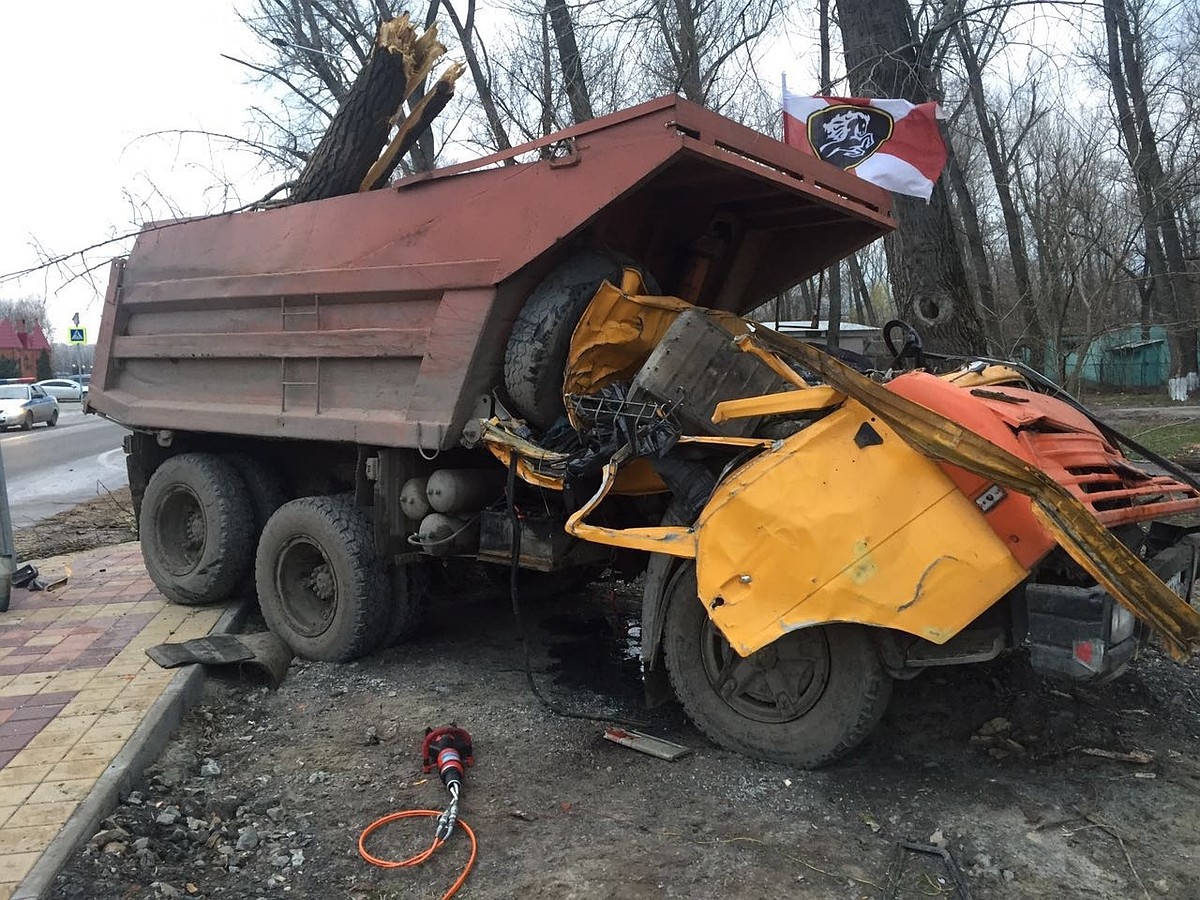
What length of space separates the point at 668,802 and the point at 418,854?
2.97ft

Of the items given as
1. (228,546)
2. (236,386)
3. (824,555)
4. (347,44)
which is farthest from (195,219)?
(347,44)

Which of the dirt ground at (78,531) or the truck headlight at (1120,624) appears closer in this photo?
the truck headlight at (1120,624)

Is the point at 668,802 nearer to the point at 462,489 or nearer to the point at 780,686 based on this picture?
the point at 780,686

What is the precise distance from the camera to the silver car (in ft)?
87.7

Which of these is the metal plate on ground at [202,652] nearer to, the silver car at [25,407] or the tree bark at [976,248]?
the tree bark at [976,248]

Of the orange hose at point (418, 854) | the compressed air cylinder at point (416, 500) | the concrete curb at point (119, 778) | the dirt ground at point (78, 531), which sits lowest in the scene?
the dirt ground at point (78, 531)

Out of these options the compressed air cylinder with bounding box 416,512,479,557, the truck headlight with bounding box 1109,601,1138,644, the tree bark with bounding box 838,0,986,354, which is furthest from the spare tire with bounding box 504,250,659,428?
the tree bark with bounding box 838,0,986,354

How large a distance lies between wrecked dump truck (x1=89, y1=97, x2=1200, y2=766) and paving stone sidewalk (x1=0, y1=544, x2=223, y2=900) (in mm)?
500

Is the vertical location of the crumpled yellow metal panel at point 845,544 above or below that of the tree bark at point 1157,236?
below

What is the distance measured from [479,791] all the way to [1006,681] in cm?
240

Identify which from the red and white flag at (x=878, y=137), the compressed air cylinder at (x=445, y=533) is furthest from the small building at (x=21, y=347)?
the compressed air cylinder at (x=445, y=533)

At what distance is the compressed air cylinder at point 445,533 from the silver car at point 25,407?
1082 inches

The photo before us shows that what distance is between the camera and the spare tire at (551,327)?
4059 millimetres

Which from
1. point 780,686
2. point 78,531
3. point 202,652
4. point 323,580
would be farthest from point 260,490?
point 78,531
